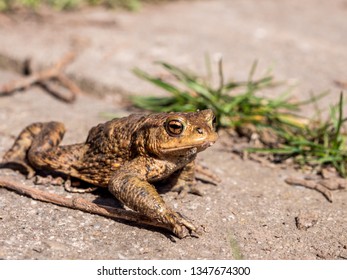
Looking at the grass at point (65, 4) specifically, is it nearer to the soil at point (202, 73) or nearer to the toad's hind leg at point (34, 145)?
the soil at point (202, 73)

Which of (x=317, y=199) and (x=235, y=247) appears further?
(x=317, y=199)

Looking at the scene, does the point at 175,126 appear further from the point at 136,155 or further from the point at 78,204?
the point at 78,204

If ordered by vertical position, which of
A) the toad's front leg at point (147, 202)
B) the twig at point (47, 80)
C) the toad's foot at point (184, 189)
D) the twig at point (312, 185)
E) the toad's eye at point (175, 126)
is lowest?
the twig at point (47, 80)

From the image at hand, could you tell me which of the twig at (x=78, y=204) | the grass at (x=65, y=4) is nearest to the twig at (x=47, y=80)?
the grass at (x=65, y=4)

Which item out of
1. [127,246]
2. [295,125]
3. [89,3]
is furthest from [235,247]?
[89,3]

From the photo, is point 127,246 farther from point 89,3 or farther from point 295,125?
point 89,3

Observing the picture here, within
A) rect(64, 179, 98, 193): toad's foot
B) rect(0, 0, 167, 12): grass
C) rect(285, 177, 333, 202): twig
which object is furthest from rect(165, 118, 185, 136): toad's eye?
rect(0, 0, 167, 12): grass
